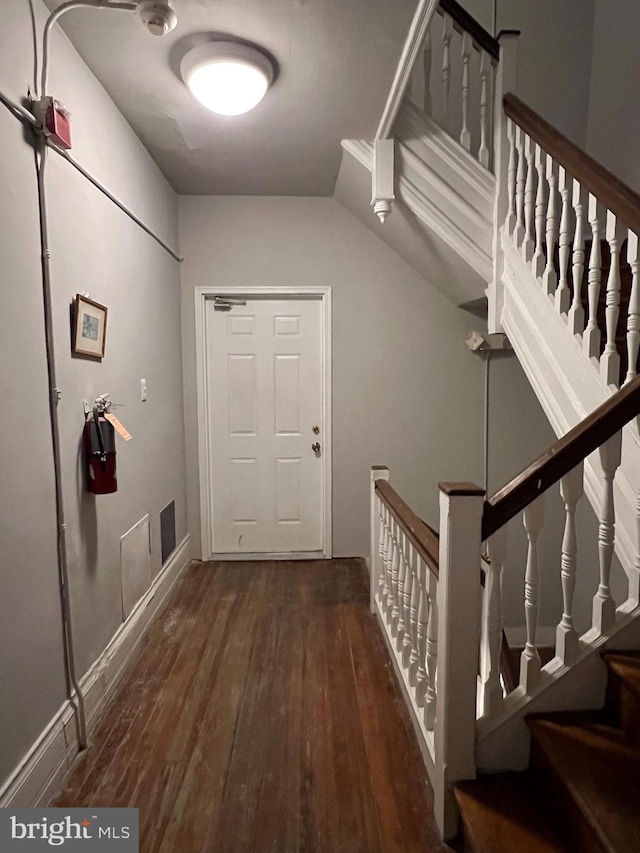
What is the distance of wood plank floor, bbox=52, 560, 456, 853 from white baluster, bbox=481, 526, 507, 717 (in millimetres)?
467

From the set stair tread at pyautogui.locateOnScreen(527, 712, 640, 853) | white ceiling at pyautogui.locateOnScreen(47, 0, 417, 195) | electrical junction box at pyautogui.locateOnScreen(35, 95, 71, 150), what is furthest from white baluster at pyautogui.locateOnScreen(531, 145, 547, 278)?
electrical junction box at pyautogui.locateOnScreen(35, 95, 71, 150)

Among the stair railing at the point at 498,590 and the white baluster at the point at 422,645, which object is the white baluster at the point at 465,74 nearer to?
the stair railing at the point at 498,590

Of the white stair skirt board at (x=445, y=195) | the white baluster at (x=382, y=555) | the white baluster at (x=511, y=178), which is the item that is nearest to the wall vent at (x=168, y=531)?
the white baluster at (x=382, y=555)

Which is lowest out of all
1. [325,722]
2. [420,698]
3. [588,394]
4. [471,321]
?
[325,722]

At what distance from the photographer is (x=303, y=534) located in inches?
139

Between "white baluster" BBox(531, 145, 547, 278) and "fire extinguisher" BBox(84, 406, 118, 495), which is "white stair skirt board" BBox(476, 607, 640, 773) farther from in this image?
"fire extinguisher" BBox(84, 406, 118, 495)

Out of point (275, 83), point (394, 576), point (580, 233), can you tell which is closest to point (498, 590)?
point (394, 576)

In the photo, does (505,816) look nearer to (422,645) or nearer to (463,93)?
(422,645)

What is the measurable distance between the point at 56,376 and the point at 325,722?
67.8 inches

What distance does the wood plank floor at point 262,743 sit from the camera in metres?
1.42

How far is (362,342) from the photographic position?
337cm

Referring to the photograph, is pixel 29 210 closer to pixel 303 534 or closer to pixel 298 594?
pixel 298 594

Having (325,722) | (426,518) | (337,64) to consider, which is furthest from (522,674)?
(337,64)

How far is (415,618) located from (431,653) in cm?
22
